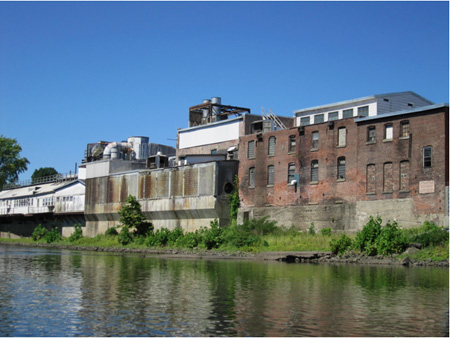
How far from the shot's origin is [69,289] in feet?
81.8

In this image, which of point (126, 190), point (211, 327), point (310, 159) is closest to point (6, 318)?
point (211, 327)

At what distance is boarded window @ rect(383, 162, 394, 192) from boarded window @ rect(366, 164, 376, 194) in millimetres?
925

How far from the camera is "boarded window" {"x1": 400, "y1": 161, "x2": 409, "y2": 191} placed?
1758 inches

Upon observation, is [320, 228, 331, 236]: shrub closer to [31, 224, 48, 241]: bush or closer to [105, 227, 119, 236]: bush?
[105, 227, 119, 236]: bush

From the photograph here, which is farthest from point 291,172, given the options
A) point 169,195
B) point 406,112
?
point 169,195

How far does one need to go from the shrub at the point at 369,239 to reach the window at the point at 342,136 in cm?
971

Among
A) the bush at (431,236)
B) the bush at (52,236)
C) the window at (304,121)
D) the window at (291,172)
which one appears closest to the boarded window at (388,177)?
the bush at (431,236)

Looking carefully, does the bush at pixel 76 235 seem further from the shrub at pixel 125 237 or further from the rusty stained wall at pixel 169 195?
the shrub at pixel 125 237

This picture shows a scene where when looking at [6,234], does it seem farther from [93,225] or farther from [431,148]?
[431,148]

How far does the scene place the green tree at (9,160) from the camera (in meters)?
112

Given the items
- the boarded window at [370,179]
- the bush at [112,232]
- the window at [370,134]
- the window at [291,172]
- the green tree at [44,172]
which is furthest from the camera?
the green tree at [44,172]

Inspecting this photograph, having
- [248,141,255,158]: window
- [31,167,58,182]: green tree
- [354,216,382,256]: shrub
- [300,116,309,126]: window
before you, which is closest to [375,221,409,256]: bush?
[354,216,382,256]: shrub

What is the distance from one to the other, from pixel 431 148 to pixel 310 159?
36.0ft

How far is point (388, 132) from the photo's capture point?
46.5 metres
